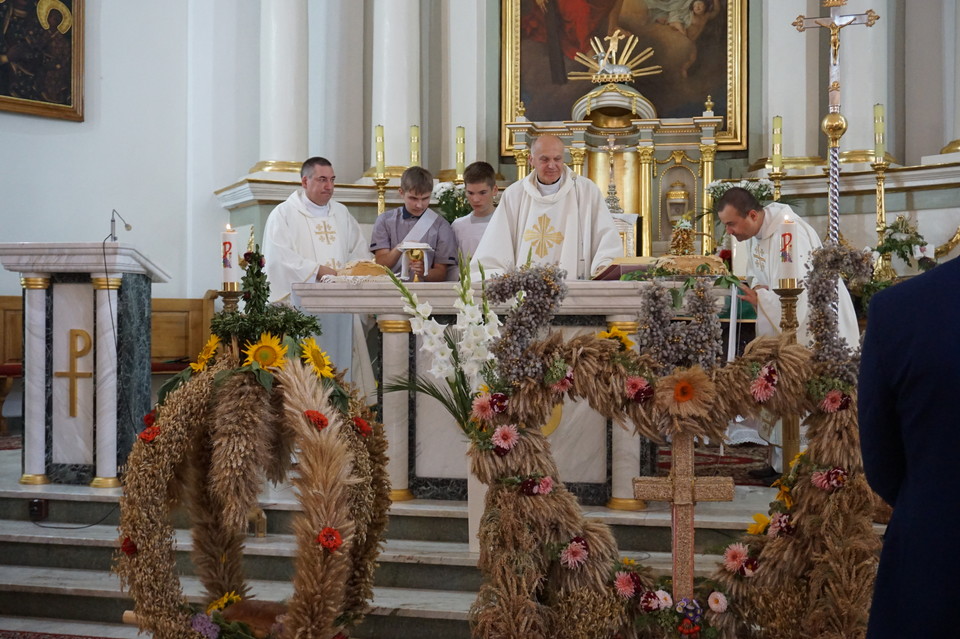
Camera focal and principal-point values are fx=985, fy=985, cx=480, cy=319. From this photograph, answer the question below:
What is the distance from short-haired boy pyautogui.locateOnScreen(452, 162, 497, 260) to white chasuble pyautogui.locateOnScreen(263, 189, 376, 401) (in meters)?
0.71

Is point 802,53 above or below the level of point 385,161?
above

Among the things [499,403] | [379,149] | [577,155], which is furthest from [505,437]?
[577,155]

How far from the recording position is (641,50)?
31.4 ft

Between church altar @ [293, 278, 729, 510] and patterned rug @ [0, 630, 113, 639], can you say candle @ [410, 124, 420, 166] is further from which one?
patterned rug @ [0, 630, 113, 639]

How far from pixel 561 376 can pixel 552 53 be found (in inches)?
280

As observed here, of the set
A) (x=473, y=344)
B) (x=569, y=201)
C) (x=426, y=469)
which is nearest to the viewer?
(x=473, y=344)

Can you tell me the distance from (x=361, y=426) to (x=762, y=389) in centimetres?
131

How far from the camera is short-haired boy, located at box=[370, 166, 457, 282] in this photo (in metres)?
6.31

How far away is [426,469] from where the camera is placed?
4.85m

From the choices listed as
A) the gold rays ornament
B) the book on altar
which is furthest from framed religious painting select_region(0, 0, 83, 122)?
the book on altar

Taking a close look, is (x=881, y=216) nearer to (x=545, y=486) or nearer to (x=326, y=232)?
(x=326, y=232)

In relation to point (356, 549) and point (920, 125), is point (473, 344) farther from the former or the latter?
point (920, 125)

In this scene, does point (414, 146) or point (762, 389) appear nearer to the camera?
point (762, 389)

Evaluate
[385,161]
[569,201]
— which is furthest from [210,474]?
[385,161]
